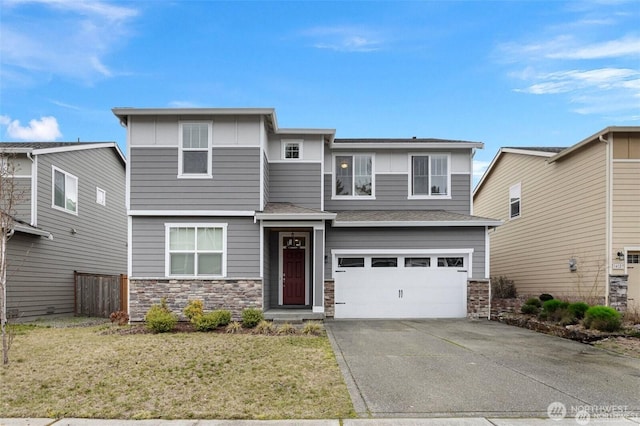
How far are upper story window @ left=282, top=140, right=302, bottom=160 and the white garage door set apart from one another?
3.42m

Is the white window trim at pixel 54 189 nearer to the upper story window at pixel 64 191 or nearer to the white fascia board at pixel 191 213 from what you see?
the upper story window at pixel 64 191

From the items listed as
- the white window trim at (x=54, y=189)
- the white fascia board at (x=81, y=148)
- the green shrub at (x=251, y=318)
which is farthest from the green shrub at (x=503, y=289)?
the white fascia board at (x=81, y=148)

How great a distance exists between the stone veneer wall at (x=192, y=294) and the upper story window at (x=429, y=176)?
6574 millimetres

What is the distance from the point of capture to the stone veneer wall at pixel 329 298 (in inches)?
552

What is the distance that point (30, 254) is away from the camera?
46.3 feet

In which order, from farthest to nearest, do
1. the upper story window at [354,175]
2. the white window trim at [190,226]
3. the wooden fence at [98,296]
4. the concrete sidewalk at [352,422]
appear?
the upper story window at [354,175] → the wooden fence at [98,296] → the white window trim at [190,226] → the concrete sidewalk at [352,422]

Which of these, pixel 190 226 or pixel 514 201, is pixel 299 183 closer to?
pixel 190 226

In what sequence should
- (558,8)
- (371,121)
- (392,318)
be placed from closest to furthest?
(558,8) < (392,318) < (371,121)

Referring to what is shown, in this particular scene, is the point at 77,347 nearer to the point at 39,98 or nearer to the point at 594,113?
the point at 39,98

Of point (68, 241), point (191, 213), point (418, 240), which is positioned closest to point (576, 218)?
point (418, 240)

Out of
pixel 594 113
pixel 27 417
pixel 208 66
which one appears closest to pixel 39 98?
pixel 208 66

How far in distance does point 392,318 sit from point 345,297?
156cm

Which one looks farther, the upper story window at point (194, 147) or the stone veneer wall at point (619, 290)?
the upper story window at point (194, 147)
